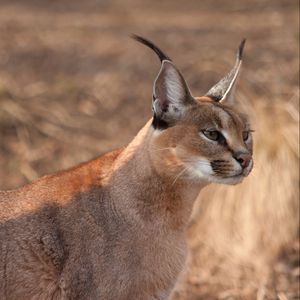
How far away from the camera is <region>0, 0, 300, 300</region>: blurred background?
8602 mm

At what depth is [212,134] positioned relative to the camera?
546 centimetres

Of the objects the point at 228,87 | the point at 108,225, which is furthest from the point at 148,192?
the point at 228,87

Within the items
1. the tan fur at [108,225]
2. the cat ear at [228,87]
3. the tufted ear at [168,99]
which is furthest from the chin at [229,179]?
the cat ear at [228,87]

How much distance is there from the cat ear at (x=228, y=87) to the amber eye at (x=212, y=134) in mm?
477

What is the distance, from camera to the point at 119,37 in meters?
14.3

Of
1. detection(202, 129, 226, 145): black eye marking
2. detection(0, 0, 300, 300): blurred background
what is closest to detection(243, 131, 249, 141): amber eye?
detection(202, 129, 226, 145): black eye marking

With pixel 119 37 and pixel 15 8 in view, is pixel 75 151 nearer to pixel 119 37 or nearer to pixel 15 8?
pixel 119 37

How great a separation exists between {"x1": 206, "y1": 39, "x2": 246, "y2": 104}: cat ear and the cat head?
321 mm

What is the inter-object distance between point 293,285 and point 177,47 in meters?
6.06

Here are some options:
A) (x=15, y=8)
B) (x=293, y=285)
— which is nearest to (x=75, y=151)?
(x=293, y=285)

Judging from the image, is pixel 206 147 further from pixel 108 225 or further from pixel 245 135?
pixel 108 225

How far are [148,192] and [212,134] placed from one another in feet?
1.76

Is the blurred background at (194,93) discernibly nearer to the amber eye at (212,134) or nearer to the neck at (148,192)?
the neck at (148,192)

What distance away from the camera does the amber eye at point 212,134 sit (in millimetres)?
5445
